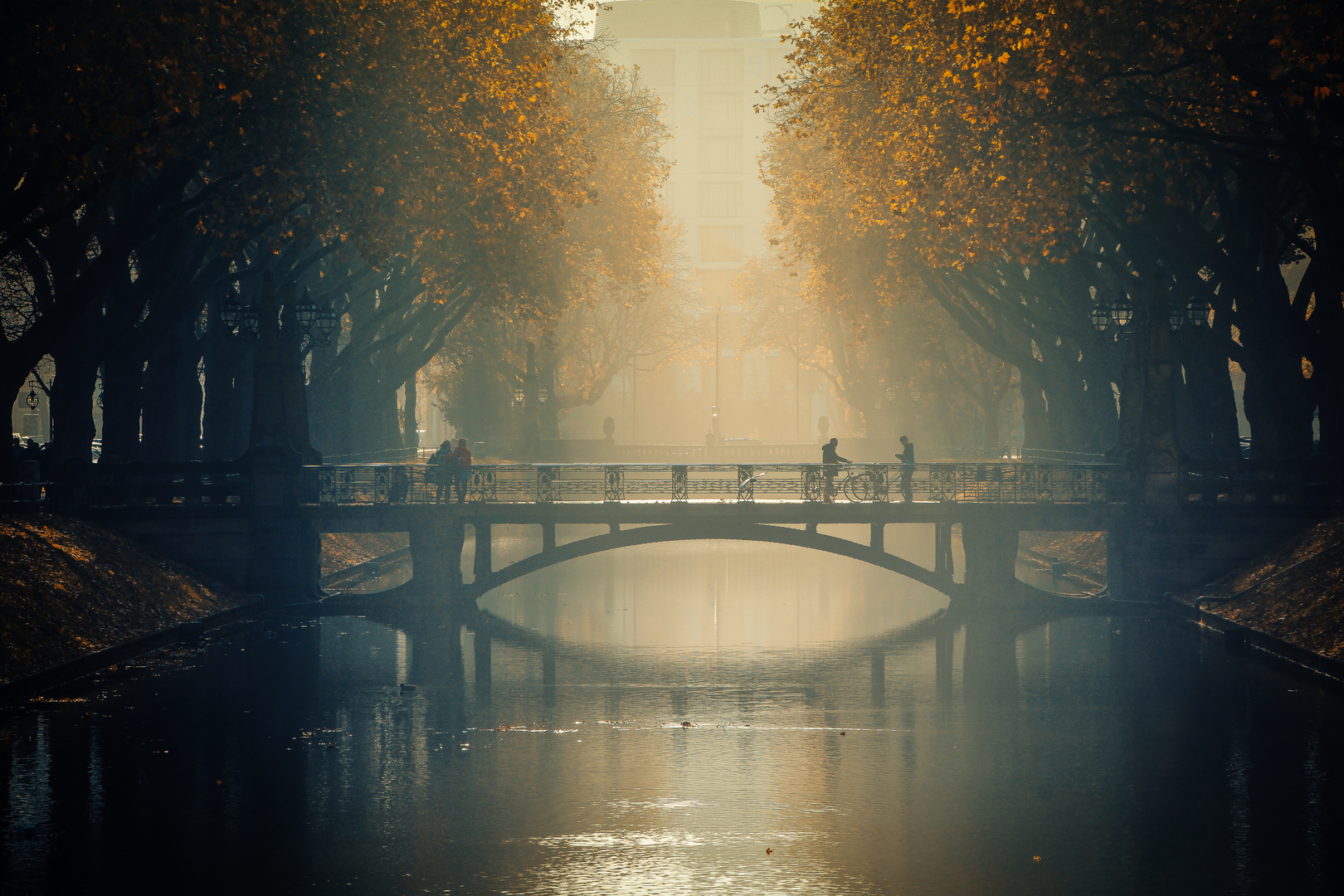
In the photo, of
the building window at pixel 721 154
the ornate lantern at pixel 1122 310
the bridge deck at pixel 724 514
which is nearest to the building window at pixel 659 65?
the building window at pixel 721 154

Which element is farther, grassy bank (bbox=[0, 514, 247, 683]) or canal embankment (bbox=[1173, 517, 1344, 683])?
canal embankment (bbox=[1173, 517, 1344, 683])

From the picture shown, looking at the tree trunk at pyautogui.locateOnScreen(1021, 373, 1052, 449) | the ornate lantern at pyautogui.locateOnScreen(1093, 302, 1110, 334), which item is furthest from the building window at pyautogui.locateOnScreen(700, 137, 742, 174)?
the ornate lantern at pyautogui.locateOnScreen(1093, 302, 1110, 334)

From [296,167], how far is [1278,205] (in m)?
20.4

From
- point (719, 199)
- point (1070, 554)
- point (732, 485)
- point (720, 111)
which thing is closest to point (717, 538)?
point (732, 485)

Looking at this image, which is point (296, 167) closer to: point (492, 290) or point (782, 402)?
point (492, 290)

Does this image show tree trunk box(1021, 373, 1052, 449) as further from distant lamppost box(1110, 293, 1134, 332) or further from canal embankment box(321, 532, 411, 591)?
canal embankment box(321, 532, 411, 591)

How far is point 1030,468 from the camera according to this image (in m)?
29.7

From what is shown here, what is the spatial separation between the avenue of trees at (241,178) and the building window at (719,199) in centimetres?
8115

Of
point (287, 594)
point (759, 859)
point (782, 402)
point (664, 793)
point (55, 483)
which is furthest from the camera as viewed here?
point (782, 402)

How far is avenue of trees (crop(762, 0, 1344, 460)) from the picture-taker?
2097 cm

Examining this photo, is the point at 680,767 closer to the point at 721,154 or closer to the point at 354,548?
the point at 354,548

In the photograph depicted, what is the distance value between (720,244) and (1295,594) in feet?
322

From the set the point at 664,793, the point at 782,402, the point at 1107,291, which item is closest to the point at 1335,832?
the point at 664,793

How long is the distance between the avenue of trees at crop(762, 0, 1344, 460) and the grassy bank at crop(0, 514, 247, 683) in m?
15.0
